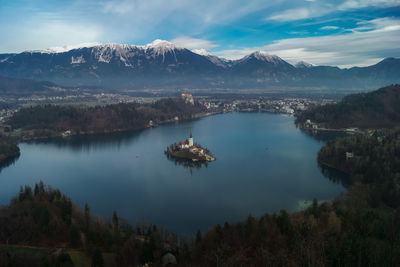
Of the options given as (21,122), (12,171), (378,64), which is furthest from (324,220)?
(378,64)

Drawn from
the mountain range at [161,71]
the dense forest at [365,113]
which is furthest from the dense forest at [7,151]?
the mountain range at [161,71]

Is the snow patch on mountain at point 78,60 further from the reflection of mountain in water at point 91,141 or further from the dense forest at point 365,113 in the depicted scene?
the dense forest at point 365,113

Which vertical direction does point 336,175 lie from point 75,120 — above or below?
below

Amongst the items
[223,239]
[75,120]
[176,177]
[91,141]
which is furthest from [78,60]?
[223,239]

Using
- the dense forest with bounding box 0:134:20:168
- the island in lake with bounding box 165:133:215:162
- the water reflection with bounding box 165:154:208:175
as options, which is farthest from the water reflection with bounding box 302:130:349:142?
the dense forest with bounding box 0:134:20:168

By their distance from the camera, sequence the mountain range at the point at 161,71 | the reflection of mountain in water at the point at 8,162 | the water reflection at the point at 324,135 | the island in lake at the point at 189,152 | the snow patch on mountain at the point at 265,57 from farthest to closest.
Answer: the snow patch on mountain at the point at 265,57 → the mountain range at the point at 161,71 → the water reflection at the point at 324,135 → the island in lake at the point at 189,152 → the reflection of mountain in water at the point at 8,162

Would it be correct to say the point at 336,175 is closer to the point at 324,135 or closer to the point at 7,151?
the point at 324,135

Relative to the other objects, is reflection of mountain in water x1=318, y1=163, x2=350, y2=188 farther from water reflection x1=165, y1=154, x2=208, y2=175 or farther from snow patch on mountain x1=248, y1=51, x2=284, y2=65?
snow patch on mountain x1=248, y1=51, x2=284, y2=65
